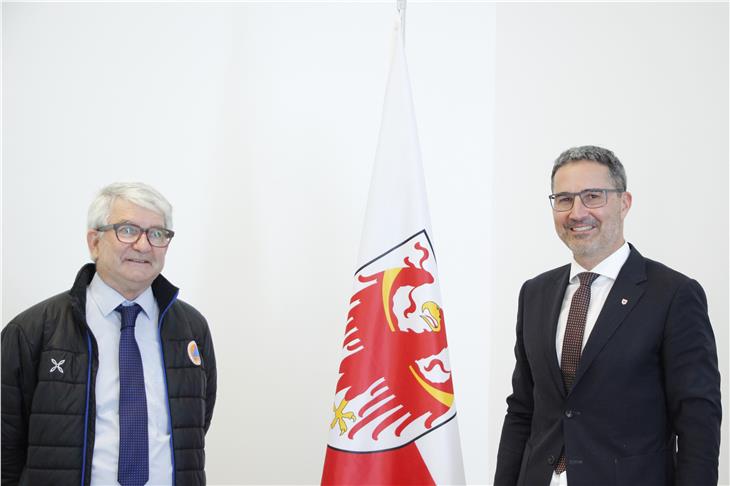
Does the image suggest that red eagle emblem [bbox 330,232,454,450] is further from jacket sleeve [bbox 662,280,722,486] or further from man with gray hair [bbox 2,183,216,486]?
jacket sleeve [bbox 662,280,722,486]

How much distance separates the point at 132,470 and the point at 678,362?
1498mm

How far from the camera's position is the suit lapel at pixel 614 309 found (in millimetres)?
1806

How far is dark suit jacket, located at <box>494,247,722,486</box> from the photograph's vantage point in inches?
67.7

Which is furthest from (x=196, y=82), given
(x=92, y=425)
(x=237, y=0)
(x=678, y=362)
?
(x=678, y=362)

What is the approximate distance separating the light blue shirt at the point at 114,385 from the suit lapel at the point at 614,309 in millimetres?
1188

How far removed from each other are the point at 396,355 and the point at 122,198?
1040mm

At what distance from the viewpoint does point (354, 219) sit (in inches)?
122

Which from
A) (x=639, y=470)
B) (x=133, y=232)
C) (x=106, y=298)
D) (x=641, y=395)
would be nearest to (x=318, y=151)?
(x=133, y=232)

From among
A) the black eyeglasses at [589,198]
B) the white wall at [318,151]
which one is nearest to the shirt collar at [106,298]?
the white wall at [318,151]

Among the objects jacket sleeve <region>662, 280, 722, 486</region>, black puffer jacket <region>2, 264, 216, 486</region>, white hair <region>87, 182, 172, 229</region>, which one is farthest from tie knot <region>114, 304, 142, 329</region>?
jacket sleeve <region>662, 280, 722, 486</region>

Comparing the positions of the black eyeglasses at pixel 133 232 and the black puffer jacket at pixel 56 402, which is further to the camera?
the black eyeglasses at pixel 133 232

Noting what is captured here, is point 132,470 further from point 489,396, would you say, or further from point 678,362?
point 489,396

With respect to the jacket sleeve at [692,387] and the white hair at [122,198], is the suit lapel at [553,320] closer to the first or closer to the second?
the jacket sleeve at [692,387]

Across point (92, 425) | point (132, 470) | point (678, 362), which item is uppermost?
A: point (678, 362)
